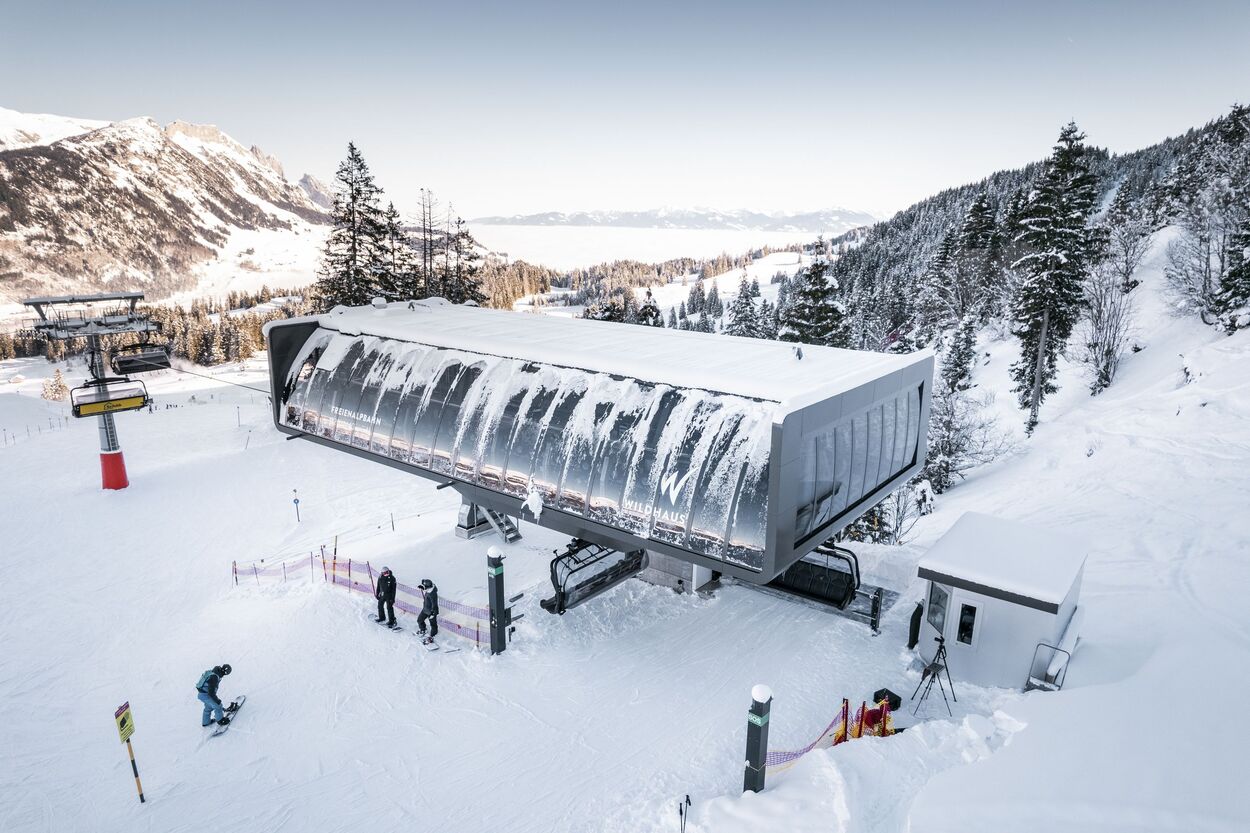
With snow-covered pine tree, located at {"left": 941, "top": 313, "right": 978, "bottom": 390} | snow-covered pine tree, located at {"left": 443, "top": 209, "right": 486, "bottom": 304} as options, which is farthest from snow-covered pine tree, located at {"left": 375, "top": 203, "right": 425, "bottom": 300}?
snow-covered pine tree, located at {"left": 941, "top": 313, "right": 978, "bottom": 390}

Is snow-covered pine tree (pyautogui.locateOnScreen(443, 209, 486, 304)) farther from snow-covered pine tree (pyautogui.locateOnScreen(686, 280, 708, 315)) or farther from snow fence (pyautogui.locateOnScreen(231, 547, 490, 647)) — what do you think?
snow-covered pine tree (pyautogui.locateOnScreen(686, 280, 708, 315))

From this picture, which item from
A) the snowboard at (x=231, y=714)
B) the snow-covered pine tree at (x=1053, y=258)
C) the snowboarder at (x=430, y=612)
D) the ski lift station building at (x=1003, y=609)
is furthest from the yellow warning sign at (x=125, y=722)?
the snow-covered pine tree at (x=1053, y=258)

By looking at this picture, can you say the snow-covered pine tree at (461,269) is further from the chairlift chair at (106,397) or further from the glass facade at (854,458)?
the glass facade at (854,458)

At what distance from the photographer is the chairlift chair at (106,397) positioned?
23312 millimetres

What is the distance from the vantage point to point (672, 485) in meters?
11.0

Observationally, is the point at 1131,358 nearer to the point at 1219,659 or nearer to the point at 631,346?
the point at 1219,659

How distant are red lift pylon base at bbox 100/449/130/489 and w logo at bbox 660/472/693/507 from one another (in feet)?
77.1

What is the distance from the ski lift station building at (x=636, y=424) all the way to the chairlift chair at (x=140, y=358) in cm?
1067

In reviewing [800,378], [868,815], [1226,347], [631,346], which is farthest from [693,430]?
[1226,347]

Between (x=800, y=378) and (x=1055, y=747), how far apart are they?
626 cm

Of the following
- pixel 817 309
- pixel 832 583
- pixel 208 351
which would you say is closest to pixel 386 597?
pixel 832 583

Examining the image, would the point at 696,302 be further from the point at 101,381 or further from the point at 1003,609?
the point at 1003,609

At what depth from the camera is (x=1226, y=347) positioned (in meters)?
26.3

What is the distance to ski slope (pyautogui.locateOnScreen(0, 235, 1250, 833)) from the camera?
7.59 m
